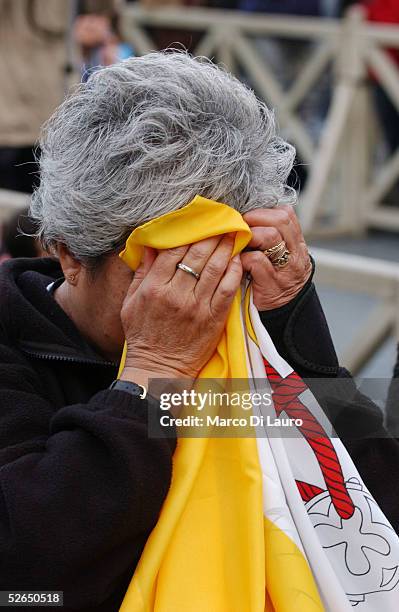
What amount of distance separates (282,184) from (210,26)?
21.8 ft

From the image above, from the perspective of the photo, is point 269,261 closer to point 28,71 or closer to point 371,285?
point 371,285

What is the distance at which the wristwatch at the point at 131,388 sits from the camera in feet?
5.98

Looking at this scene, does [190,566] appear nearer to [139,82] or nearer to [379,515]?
[379,515]

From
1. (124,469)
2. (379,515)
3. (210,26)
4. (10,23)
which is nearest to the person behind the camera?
(124,469)

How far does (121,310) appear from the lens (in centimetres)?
191

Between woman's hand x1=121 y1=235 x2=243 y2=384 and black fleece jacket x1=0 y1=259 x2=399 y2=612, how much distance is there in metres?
0.10

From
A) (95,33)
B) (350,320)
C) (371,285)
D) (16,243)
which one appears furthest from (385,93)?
(16,243)

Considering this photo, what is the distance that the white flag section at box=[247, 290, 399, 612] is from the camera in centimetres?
179

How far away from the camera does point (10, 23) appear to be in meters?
6.03

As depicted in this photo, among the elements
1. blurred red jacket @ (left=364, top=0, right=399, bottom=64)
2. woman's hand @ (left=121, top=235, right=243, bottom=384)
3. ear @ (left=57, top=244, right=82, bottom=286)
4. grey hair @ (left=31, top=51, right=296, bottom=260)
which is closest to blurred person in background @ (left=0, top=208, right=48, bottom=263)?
ear @ (left=57, top=244, right=82, bottom=286)

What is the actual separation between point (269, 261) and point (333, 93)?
610 cm

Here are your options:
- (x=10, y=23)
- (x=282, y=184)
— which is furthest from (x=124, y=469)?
(x=10, y=23)

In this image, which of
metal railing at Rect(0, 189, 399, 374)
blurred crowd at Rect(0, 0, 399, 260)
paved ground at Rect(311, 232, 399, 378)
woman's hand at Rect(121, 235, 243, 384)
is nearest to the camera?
woman's hand at Rect(121, 235, 243, 384)

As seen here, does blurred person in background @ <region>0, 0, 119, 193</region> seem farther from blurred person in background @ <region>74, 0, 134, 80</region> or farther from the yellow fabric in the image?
the yellow fabric
